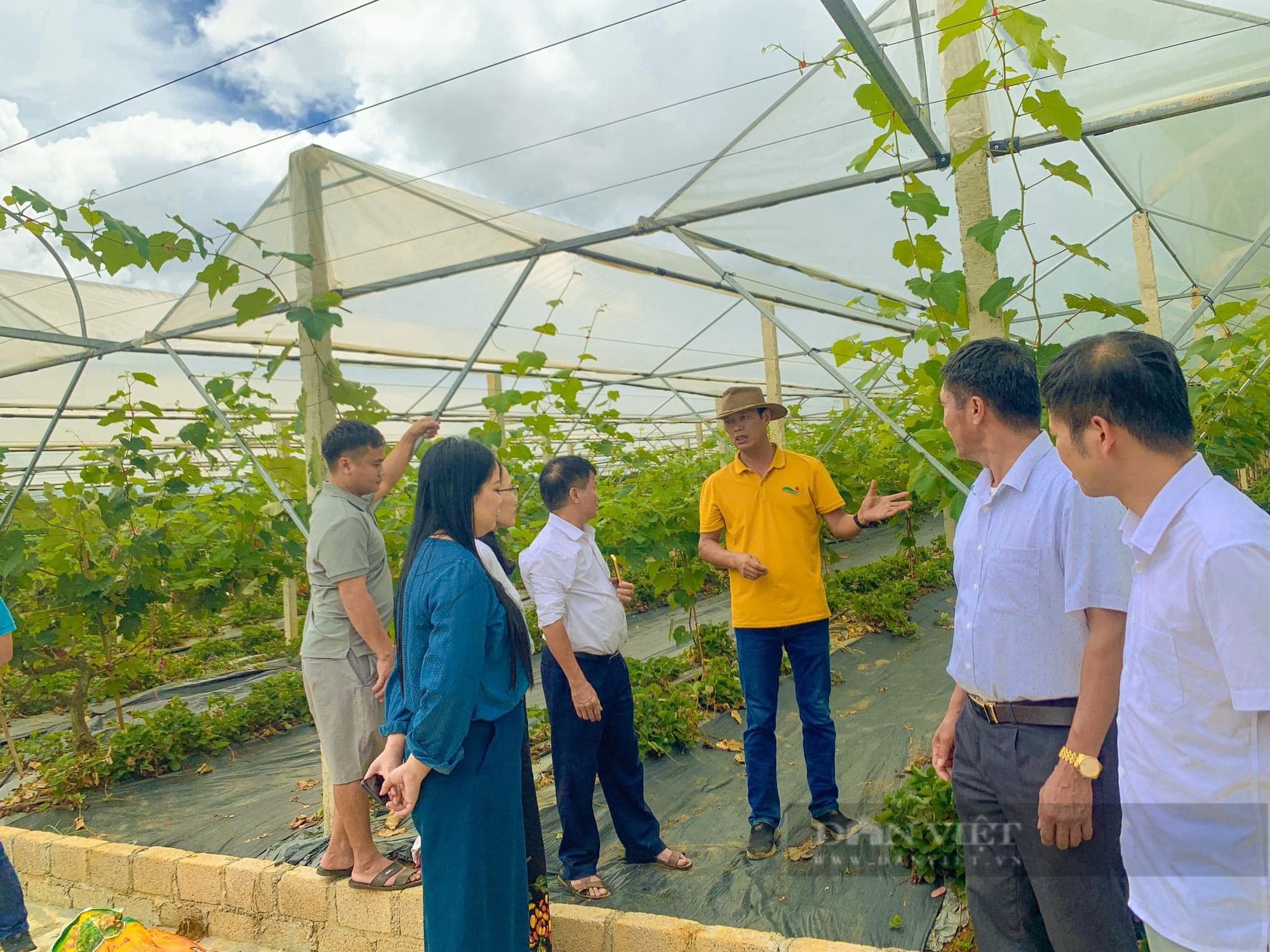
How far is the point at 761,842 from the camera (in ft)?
10.0

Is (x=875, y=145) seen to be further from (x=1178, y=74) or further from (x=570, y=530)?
(x=570, y=530)

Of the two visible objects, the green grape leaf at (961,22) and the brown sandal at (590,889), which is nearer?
the green grape leaf at (961,22)

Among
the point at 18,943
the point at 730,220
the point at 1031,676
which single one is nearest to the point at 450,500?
the point at 1031,676

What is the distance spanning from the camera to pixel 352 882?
116 inches

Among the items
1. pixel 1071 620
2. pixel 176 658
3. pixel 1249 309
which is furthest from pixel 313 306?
pixel 176 658

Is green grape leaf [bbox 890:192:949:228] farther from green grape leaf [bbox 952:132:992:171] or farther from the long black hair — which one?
the long black hair

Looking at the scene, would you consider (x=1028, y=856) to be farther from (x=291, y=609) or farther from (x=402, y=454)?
(x=291, y=609)

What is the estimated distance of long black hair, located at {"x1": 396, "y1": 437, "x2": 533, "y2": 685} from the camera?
214cm

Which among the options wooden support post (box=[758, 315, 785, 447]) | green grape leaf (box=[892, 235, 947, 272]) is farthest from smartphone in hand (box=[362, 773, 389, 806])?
wooden support post (box=[758, 315, 785, 447])

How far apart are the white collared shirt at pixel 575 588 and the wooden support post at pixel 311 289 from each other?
125 centimetres

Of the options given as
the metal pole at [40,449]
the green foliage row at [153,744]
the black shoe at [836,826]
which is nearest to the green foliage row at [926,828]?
the black shoe at [836,826]

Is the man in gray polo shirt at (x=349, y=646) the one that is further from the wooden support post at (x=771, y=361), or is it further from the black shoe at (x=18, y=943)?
the wooden support post at (x=771, y=361)

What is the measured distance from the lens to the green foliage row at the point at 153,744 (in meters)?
4.63

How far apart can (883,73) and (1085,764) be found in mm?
2034
